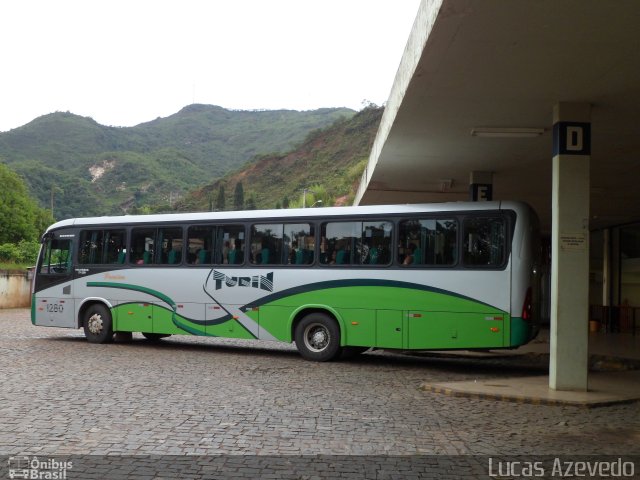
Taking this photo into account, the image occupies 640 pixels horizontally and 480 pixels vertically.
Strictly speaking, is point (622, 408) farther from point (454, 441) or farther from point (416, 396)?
point (454, 441)

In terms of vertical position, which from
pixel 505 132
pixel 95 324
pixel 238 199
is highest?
pixel 238 199

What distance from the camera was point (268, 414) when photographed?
28.4 feet

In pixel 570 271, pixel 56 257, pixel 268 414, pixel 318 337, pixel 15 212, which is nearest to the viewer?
pixel 268 414

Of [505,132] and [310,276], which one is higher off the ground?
[505,132]

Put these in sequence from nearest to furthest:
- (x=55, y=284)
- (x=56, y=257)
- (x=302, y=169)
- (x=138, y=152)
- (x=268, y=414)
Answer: (x=268, y=414) < (x=55, y=284) < (x=56, y=257) < (x=302, y=169) < (x=138, y=152)

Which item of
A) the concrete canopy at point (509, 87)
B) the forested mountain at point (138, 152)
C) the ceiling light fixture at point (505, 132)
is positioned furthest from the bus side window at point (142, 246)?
the forested mountain at point (138, 152)

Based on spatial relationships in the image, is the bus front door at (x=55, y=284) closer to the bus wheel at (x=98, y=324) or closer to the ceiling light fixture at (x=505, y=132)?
the bus wheel at (x=98, y=324)

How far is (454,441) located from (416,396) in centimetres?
298

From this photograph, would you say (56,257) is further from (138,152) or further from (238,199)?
(138,152)

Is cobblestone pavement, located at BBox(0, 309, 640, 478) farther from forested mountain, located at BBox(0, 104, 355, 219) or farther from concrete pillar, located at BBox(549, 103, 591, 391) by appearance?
forested mountain, located at BBox(0, 104, 355, 219)

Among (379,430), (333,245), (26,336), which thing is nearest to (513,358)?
(333,245)

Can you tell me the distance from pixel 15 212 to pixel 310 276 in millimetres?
62360

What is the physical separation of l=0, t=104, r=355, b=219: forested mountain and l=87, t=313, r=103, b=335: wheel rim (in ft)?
220

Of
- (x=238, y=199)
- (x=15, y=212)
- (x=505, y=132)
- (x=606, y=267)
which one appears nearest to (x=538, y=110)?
(x=505, y=132)
